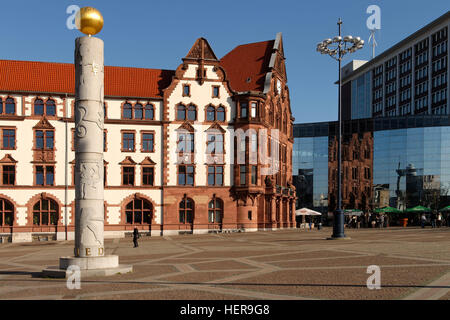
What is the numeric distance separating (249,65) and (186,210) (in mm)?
17977

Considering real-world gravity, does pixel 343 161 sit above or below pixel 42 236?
above

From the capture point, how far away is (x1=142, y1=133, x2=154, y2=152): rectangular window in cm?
5190

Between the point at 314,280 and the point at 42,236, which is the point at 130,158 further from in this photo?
the point at 314,280

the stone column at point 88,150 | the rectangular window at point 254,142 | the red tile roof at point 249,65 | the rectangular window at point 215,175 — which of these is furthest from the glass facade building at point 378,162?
the stone column at point 88,150

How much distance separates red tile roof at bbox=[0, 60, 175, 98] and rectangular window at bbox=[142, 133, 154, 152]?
3784mm

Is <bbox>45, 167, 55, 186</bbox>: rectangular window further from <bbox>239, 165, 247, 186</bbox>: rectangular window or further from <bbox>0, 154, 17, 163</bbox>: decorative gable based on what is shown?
<bbox>239, 165, 247, 186</bbox>: rectangular window

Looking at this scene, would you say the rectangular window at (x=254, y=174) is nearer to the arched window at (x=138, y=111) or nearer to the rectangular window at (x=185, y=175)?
the rectangular window at (x=185, y=175)

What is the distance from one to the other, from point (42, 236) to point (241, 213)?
735 inches

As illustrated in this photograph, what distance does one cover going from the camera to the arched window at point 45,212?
4950cm

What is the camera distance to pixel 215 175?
52812mm

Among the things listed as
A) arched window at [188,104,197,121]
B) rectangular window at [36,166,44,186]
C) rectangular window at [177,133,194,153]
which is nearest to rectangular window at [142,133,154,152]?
rectangular window at [177,133,194,153]

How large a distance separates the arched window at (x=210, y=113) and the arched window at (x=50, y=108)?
1435 cm

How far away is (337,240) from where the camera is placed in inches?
1379
